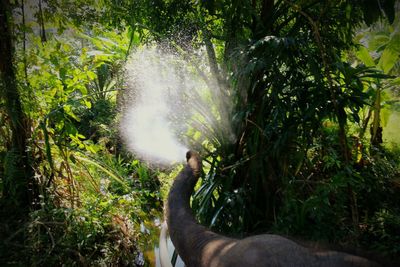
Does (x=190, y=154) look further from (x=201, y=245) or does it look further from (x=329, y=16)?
(x=329, y=16)

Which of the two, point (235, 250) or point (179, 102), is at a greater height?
point (179, 102)

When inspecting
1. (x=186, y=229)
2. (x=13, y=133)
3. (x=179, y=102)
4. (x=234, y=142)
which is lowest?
(x=186, y=229)

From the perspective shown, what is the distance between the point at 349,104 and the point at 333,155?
0.69 meters

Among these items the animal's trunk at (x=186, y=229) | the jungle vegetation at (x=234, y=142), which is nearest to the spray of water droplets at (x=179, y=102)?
the jungle vegetation at (x=234, y=142)

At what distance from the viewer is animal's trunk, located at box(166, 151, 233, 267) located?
1137mm

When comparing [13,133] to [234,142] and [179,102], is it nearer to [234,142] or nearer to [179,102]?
[179,102]

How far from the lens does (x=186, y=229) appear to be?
1.24m

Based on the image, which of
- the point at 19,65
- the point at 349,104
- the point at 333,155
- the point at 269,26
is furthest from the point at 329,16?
the point at 19,65

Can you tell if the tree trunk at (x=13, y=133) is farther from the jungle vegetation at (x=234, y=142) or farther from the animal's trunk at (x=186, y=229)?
the animal's trunk at (x=186, y=229)

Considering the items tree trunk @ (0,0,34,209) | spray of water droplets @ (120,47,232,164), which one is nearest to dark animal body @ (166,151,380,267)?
spray of water droplets @ (120,47,232,164)

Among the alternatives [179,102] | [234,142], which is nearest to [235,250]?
[234,142]

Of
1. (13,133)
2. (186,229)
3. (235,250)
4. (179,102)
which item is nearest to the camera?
(235,250)

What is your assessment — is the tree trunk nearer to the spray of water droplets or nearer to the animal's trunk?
the spray of water droplets

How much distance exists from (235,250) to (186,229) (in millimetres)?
281
